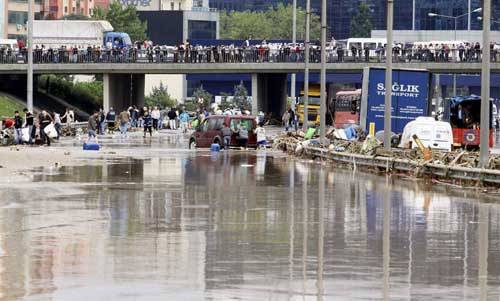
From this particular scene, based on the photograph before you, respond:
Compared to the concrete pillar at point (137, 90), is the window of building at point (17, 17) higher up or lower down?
higher up

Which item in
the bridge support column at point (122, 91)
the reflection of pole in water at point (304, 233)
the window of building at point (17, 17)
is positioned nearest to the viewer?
the reflection of pole in water at point (304, 233)

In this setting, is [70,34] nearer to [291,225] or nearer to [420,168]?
[420,168]

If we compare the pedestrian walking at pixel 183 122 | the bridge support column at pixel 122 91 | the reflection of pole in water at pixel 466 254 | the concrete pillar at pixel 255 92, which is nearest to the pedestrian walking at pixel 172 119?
the pedestrian walking at pixel 183 122

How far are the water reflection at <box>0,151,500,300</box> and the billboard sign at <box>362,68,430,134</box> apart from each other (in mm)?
23872

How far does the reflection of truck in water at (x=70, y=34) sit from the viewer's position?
116 m

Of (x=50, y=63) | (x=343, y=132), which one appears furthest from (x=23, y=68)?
(x=343, y=132)

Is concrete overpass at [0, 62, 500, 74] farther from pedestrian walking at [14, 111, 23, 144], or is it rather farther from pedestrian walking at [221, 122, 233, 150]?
pedestrian walking at [221, 122, 233, 150]

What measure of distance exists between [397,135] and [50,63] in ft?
139

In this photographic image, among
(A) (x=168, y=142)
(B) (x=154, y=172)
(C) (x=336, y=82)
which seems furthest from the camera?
(C) (x=336, y=82)

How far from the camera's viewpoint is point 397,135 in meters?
56.4

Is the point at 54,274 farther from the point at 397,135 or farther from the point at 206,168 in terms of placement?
the point at 397,135

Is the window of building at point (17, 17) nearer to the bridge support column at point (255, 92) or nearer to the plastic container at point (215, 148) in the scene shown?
the bridge support column at point (255, 92)

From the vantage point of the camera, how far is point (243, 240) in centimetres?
2072

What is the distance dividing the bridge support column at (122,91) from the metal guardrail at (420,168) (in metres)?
51.2
